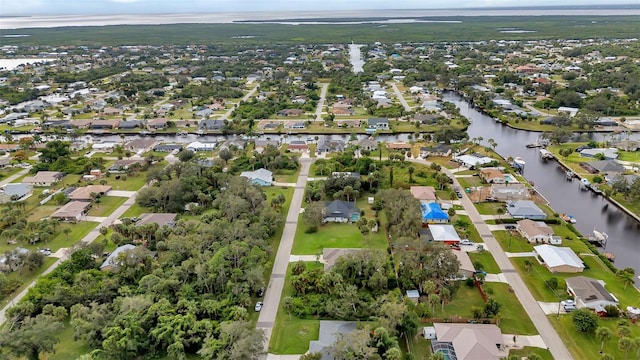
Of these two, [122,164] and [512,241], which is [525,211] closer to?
[512,241]

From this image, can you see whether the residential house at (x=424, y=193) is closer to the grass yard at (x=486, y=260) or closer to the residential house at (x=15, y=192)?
the grass yard at (x=486, y=260)

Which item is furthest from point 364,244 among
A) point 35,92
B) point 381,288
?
point 35,92

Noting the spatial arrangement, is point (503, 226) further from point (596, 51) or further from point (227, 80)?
point (596, 51)

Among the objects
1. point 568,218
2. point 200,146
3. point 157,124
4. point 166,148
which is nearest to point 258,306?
point 568,218

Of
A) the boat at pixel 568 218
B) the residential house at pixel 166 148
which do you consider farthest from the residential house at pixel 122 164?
the boat at pixel 568 218

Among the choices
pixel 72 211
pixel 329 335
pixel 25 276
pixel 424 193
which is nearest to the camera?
pixel 329 335

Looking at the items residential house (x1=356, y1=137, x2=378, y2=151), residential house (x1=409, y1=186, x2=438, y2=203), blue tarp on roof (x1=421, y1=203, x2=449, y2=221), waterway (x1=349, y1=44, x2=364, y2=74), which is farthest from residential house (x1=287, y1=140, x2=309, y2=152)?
waterway (x1=349, y1=44, x2=364, y2=74)
